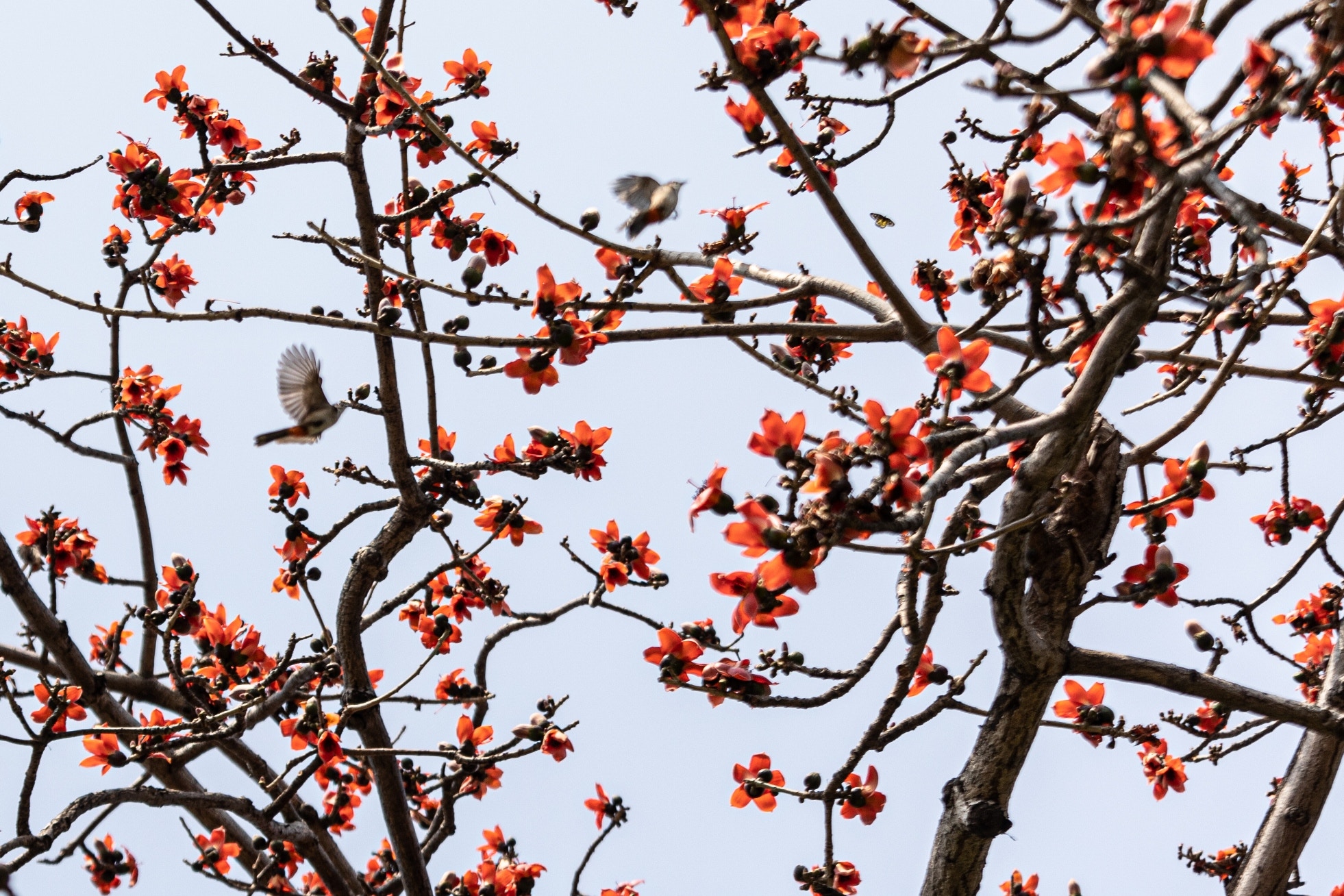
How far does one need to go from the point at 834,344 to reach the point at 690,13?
65.5 inches

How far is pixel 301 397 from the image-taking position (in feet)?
9.89

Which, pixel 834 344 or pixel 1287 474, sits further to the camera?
pixel 834 344

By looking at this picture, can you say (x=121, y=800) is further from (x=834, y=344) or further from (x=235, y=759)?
(x=834, y=344)

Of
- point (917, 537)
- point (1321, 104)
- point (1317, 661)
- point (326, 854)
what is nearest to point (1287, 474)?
point (1317, 661)

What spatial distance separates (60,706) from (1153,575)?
11.0 ft

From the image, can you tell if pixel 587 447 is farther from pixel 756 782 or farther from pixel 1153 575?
pixel 1153 575

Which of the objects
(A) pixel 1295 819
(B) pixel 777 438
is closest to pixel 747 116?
(B) pixel 777 438

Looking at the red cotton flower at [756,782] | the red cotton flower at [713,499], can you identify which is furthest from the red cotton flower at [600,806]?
the red cotton flower at [713,499]

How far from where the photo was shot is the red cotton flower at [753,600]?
6.38 ft

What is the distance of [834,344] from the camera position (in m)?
4.08

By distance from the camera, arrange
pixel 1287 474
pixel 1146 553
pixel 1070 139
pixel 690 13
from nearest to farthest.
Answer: pixel 1070 139, pixel 1146 553, pixel 690 13, pixel 1287 474

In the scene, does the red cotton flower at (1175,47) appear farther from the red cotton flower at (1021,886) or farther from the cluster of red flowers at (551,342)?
the red cotton flower at (1021,886)

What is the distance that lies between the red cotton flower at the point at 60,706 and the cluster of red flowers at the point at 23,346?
53.7 inches

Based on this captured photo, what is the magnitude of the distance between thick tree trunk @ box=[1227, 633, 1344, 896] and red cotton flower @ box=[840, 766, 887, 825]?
122cm
